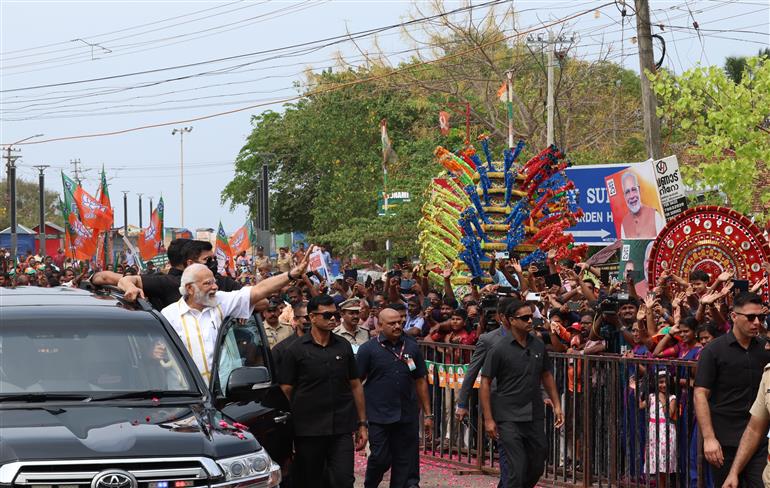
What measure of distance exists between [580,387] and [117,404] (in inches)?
225

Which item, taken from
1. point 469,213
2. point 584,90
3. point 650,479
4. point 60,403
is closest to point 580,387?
point 650,479

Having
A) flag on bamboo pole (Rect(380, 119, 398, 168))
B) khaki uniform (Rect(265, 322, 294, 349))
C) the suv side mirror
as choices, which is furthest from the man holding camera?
flag on bamboo pole (Rect(380, 119, 398, 168))

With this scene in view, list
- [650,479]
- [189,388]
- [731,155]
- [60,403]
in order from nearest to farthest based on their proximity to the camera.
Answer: [60,403]
[189,388]
[650,479]
[731,155]

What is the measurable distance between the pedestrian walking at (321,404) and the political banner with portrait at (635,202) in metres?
17.6

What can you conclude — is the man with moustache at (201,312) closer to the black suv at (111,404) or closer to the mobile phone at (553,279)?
the black suv at (111,404)

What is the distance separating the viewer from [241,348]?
8539mm

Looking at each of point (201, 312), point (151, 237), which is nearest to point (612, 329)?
point (201, 312)

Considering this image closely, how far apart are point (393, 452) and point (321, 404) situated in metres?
1.49

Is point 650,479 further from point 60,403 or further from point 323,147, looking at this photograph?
point 323,147

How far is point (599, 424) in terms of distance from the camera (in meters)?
11.1

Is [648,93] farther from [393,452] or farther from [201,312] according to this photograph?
[201,312]

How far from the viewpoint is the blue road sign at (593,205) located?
32.5m

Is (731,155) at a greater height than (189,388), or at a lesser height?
greater

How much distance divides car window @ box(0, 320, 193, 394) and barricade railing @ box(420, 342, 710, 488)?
4.63 meters
